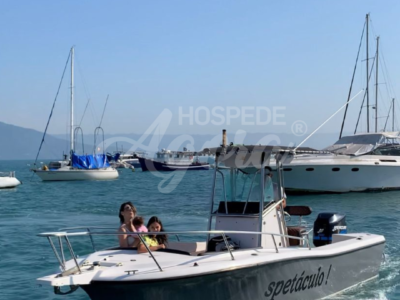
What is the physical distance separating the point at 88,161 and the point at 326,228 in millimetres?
47511

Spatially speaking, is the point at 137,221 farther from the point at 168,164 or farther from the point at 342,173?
the point at 168,164

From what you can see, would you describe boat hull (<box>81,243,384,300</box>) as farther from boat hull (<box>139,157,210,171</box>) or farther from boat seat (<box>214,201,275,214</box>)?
boat hull (<box>139,157,210,171</box>)

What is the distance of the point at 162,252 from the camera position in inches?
319

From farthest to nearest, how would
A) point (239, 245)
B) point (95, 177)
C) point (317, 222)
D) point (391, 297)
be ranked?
point (95, 177) → point (317, 222) → point (391, 297) → point (239, 245)

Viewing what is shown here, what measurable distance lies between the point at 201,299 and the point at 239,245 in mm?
1651

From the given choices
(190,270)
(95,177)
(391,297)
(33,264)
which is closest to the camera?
(190,270)

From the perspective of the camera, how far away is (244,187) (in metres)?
9.30

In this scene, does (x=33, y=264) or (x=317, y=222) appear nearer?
(x=317, y=222)

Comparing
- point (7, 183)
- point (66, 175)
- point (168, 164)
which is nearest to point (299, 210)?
point (7, 183)

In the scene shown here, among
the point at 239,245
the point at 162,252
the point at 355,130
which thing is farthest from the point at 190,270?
the point at 355,130

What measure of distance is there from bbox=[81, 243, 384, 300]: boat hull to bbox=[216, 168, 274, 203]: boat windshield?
1249 millimetres

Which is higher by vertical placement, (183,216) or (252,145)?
(252,145)

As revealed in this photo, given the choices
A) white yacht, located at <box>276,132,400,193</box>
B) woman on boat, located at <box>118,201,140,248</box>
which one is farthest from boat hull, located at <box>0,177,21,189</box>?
woman on boat, located at <box>118,201,140,248</box>

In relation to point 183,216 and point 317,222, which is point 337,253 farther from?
point 183,216
